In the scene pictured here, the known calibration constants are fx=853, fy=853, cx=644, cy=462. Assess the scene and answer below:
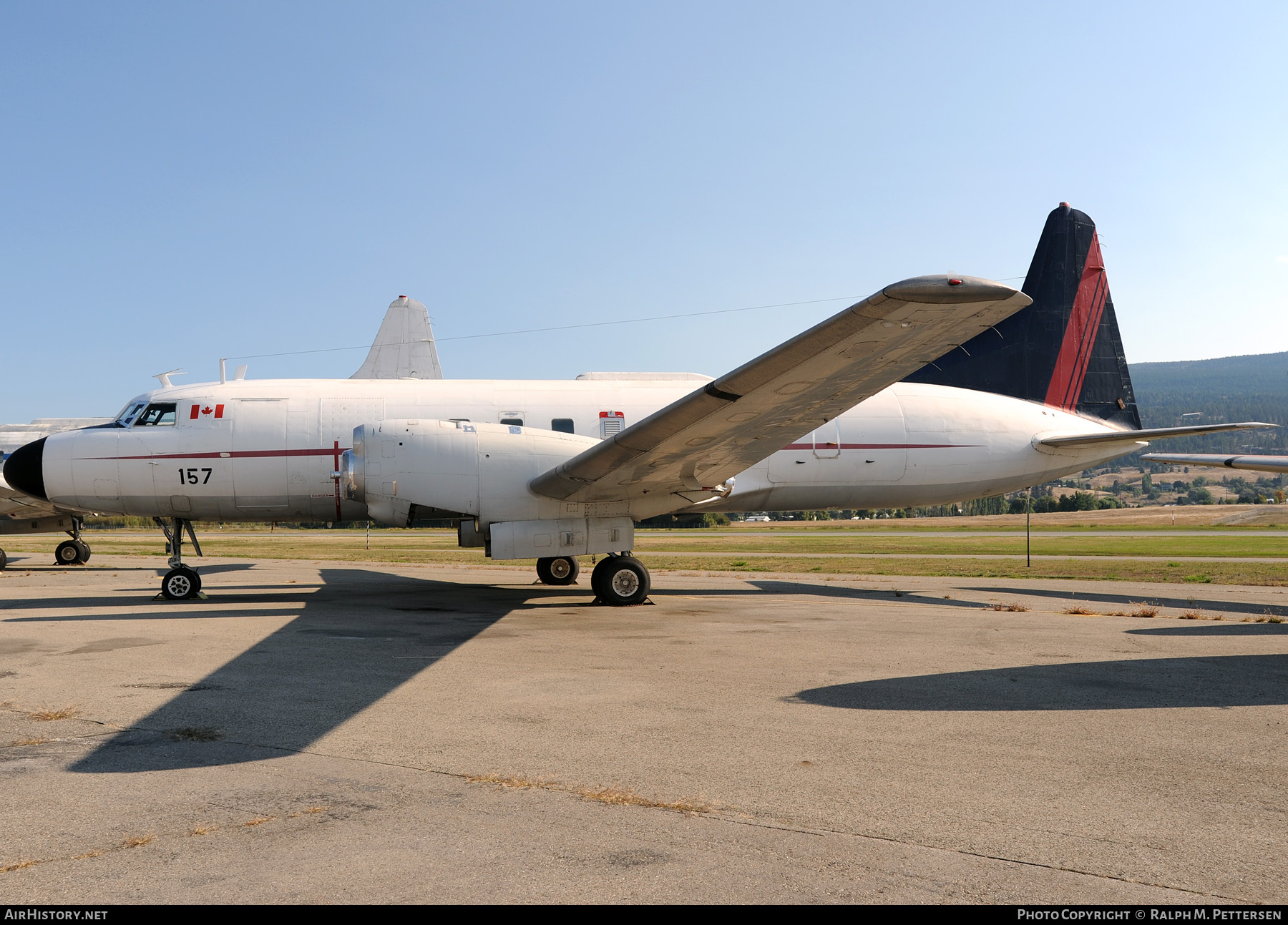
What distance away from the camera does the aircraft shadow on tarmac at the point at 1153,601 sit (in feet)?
46.7

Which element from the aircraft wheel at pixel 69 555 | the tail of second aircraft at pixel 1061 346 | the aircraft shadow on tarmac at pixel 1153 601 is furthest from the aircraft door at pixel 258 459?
the aircraft wheel at pixel 69 555

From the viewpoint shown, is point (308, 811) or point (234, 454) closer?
point (308, 811)

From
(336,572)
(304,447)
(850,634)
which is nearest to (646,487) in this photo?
(850,634)

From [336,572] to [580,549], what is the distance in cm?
1153

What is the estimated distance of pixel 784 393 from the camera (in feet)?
34.9

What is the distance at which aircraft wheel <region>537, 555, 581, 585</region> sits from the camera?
60.5 ft

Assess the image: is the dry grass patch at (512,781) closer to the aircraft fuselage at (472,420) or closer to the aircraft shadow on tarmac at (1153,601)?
the aircraft fuselage at (472,420)

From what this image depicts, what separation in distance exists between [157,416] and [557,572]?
→ 27.2 feet

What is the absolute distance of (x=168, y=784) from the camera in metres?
4.85

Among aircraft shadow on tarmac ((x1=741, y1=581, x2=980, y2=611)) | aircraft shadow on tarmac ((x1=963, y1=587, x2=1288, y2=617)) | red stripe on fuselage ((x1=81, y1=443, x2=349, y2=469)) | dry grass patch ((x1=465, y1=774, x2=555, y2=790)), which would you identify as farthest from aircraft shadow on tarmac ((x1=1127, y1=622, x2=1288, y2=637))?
red stripe on fuselage ((x1=81, y1=443, x2=349, y2=469))

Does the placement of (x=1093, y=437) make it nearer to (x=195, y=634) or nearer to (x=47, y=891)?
(x=195, y=634)

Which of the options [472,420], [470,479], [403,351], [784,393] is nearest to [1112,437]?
[784,393]

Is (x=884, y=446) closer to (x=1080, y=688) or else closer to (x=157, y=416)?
(x=1080, y=688)

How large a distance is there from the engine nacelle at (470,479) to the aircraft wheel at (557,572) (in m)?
4.62
